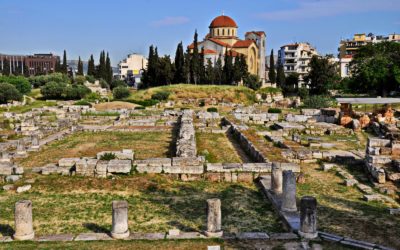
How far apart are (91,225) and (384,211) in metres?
7.99

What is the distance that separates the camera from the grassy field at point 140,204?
36.4 feet

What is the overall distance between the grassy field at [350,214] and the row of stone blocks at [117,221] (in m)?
2.69

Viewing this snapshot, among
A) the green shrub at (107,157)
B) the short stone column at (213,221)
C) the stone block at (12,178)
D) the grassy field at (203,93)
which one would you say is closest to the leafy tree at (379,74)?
the grassy field at (203,93)

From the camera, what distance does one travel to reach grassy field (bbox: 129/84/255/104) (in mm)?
59594

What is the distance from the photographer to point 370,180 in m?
16.4

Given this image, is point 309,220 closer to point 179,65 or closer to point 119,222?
point 119,222

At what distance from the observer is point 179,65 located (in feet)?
220

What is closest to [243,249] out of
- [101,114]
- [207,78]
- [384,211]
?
[384,211]

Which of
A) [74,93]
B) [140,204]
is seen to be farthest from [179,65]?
[140,204]

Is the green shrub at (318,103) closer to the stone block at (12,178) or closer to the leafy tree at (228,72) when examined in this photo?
the leafy tree at (228,72)

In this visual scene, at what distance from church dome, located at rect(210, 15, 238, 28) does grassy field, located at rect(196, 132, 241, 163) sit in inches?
2373

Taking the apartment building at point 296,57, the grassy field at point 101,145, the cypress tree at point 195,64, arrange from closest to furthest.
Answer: the grassy field at point 101,145 < the cypress tree at point 195,64 < the apartment building at point 296,57

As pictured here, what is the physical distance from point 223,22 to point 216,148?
66.9 m

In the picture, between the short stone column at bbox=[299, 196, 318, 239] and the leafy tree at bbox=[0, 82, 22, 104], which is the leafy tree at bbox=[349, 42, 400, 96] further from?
the short stone column at bbox=[299, 196, 318, 239]
